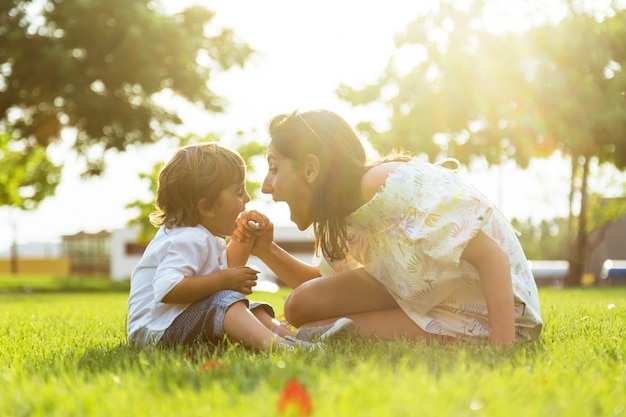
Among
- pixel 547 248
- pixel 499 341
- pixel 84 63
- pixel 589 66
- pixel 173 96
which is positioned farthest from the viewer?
pixel 547 248

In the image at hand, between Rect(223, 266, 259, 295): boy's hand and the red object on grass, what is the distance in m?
1.71

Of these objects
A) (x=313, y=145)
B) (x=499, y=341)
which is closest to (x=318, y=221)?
(x=313, y=145)

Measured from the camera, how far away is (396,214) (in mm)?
3459

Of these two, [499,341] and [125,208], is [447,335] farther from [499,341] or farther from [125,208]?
[125,208]

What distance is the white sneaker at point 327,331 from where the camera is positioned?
3188 mm

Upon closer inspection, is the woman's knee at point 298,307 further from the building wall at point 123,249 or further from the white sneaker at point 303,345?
the building wall at point 123,249

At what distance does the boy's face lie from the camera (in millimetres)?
3727

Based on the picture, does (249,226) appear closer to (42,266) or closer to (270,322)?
(270,322)

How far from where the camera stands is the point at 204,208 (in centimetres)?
370

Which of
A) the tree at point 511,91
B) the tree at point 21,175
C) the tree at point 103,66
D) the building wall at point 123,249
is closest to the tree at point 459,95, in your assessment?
the tree at point 511,91

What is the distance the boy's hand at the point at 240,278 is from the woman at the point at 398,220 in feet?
1.25

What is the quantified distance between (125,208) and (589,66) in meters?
20.2

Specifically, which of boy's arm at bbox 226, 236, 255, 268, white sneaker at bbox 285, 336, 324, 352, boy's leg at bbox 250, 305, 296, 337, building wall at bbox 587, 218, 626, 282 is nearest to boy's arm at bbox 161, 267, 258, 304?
boy's leg at bbox 250, 305, 296, 337

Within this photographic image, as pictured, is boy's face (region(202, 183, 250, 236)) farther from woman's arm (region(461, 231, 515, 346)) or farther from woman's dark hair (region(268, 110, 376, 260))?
woman's arm (region(461, 231, 515, 346))
